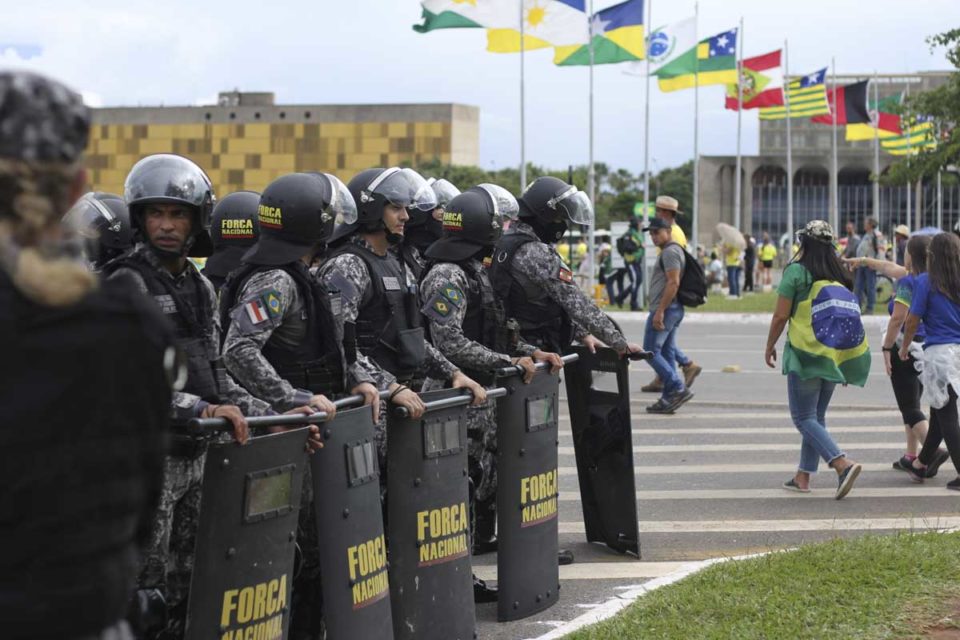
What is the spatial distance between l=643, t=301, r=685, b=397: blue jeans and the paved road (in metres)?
0.33

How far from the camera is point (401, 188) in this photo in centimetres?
682

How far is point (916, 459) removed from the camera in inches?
398

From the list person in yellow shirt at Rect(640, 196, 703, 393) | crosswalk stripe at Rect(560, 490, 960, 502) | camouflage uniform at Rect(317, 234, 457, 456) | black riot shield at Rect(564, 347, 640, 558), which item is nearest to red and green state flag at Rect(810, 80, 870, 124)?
person in yellow shirt at Rect(640, 196, 703, 393)

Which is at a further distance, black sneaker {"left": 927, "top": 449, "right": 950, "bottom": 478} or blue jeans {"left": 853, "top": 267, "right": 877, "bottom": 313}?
blue jeans {"left": 853, "top": 267, "right": 877, "bottom": 313}

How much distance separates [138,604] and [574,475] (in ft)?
23.0

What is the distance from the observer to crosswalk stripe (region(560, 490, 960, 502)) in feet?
31.3

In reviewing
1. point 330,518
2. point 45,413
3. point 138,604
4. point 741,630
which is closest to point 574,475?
point 741,630

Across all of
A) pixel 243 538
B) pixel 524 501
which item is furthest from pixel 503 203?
pixel 243 538

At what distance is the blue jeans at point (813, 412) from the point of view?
9.32m

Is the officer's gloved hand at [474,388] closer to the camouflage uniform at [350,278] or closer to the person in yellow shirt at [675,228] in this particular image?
the camouflage uniform at [350,278]

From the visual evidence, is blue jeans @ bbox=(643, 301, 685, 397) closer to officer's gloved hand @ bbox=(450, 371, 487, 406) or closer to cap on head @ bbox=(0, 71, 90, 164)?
officer's gloved hand @ bbox=(450, 371, 487, 406)

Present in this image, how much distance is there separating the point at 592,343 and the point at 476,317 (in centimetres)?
82

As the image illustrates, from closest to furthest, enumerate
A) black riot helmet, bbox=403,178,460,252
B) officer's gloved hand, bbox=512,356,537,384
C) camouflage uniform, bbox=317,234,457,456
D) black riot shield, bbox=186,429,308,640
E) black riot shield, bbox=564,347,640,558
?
black riot shield, bbox=186,429,308,640, camouflage uniform, bbox=317,234,457,456, officer's gloved hand, bbox=512,356,537,384, black riot shield, bbox=564,347,640,558, black riot helmet, bbox=403,178,460,252

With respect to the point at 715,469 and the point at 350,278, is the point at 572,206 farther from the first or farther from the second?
the point at 715,469
